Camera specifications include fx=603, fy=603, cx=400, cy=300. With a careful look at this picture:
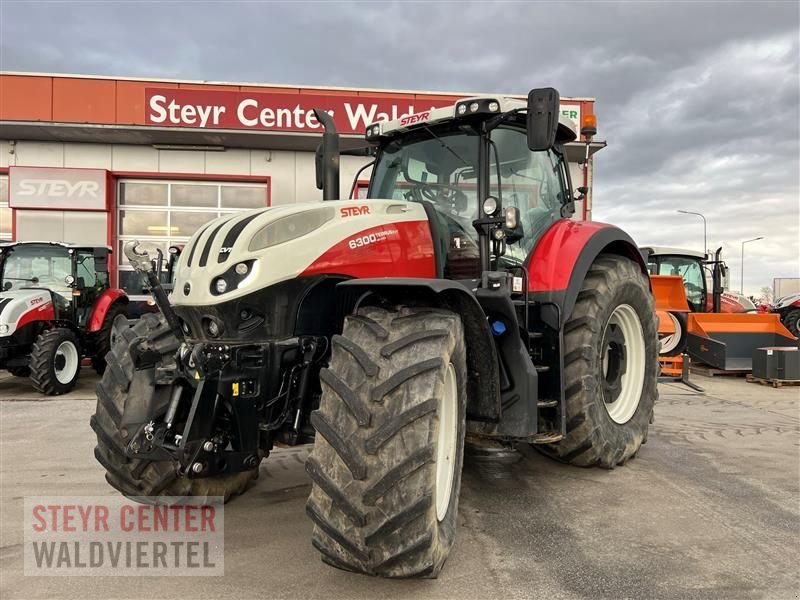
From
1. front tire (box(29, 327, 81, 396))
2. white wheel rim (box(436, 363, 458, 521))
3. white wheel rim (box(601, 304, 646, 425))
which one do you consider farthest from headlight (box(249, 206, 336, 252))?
front tire (box(29, 327, 81, 396))

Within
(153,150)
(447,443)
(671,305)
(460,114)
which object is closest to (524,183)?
(460,114)

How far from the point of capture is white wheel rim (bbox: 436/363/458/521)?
9.05 ft

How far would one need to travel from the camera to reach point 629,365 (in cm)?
477

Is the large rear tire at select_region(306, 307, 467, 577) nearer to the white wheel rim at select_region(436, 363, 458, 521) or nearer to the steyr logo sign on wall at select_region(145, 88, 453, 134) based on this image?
the white wheel rim at select_region(436, 363, 458, 521)

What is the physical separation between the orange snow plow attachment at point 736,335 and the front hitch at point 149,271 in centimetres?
955

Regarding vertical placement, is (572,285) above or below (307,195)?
below

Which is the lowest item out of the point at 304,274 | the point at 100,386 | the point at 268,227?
the point at 100,386

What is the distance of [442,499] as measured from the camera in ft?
9.14

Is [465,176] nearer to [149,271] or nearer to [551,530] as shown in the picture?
[149,271]

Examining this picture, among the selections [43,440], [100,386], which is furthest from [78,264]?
[100,386]

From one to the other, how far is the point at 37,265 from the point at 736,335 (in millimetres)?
11727

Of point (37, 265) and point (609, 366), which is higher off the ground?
point (37, 265)

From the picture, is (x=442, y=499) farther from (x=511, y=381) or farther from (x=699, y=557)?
(x=699, y=557)

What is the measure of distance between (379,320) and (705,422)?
5.07 metres
